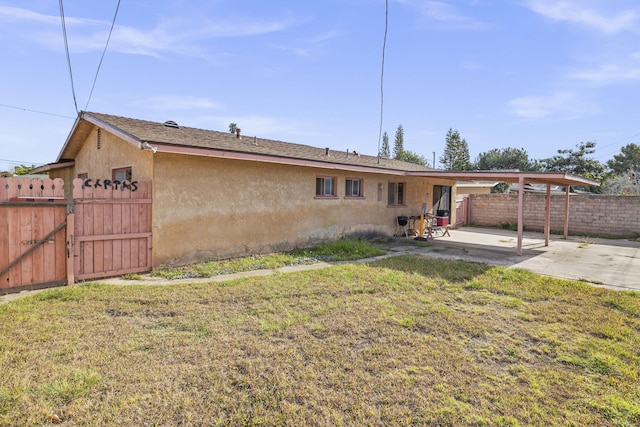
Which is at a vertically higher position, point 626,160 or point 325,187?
point 626,160

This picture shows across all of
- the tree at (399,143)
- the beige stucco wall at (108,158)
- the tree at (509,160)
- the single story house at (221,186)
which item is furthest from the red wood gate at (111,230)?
the tree at (399,143)

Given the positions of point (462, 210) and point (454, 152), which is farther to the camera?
point (454, 152)

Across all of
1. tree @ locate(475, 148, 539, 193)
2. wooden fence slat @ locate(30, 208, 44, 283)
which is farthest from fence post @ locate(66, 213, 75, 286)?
tree @ locate(475, 148, 539, 193)

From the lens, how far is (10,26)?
302 inches

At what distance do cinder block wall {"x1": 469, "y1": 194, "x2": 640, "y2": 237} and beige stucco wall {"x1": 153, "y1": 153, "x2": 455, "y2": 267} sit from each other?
9.86 meters

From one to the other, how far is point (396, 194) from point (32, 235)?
1149 cm

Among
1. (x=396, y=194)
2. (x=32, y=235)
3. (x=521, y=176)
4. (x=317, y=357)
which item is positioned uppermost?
(x=521, y=176)

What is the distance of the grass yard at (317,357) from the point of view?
8.48 feet

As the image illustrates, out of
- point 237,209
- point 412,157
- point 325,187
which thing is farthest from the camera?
point 412,157

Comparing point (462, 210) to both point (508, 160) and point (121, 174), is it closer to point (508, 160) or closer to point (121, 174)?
point (121, 174)

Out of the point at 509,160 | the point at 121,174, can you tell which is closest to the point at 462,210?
the point at 121,174

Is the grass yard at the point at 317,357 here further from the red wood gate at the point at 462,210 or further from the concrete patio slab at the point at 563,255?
the red wood gate at the point at 462,210

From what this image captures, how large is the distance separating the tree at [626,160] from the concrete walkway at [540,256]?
130 ft

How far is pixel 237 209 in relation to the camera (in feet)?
27.5
